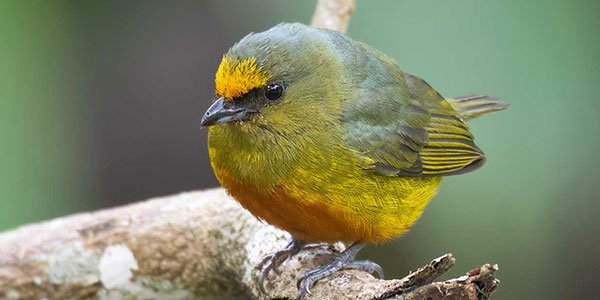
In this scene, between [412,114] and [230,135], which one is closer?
[230,135]

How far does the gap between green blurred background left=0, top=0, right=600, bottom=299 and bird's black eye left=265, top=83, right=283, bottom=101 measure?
158 centimetres

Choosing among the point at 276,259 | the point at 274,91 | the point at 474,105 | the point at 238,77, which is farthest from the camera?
the point at 474,105

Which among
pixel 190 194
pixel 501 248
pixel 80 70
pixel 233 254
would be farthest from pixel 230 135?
pixel 80 70

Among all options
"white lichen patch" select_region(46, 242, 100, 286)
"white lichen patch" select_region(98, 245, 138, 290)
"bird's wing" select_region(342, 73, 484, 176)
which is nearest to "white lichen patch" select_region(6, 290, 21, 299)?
"white lichen patch" select_region(46, 242, 100, 286)

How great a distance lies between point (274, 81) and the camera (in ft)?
11.5

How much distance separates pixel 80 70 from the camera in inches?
281

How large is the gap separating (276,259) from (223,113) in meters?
0.64

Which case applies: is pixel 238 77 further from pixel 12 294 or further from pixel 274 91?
pixel 12 294

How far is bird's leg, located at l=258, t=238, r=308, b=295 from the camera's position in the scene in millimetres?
3607

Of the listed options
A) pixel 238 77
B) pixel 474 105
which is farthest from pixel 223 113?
pixel 474 105

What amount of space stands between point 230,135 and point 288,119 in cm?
23

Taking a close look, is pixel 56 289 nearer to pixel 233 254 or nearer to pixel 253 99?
pixel 233 254

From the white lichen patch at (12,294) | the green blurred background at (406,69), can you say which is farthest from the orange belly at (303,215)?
the green blurred background at (406,69)

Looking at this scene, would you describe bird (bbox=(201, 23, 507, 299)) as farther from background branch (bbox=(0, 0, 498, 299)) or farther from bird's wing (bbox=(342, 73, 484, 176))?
background branch (bbox=(0, 0, 498, 299))
